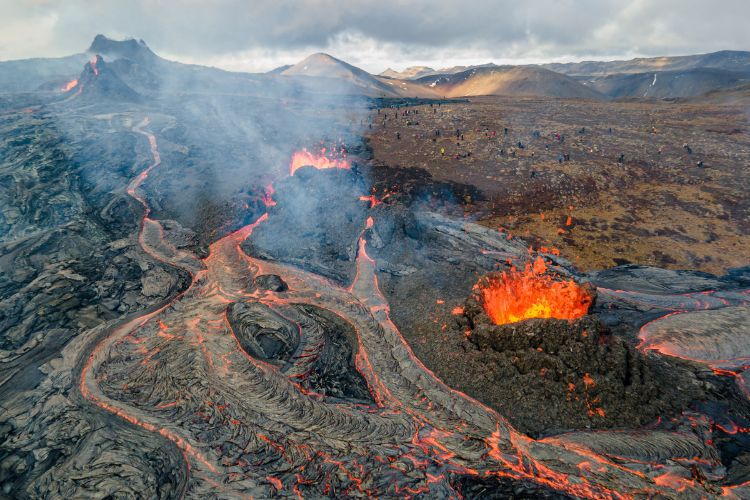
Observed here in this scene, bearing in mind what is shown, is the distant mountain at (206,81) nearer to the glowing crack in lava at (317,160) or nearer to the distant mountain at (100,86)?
the distant mountain at (100,86)

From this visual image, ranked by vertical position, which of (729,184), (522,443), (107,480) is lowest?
(522,443)

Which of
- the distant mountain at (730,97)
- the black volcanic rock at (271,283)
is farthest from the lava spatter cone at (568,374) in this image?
the distant mountain at (730,97)

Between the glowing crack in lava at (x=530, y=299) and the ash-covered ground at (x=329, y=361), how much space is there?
1.86m

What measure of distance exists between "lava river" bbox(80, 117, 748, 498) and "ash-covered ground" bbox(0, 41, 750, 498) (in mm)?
88

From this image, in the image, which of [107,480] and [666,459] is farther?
[666,459]

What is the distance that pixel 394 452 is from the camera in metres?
14.6

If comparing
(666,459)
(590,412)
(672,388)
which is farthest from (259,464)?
(672,388)

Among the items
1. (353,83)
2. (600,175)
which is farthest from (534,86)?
(600,175)

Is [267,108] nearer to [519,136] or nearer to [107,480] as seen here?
[519,136]

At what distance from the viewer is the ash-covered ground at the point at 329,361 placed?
13.7 m

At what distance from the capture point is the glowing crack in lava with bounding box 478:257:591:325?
22.4 metres

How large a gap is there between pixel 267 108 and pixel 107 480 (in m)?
78.6

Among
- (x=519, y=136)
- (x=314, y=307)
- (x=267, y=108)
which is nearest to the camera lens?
(x=314, y=307)

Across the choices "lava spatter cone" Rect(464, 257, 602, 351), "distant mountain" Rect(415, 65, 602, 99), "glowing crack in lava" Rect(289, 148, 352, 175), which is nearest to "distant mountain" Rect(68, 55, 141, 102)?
"glowing crack in lava" Rect(289, 148, 352, 175)
